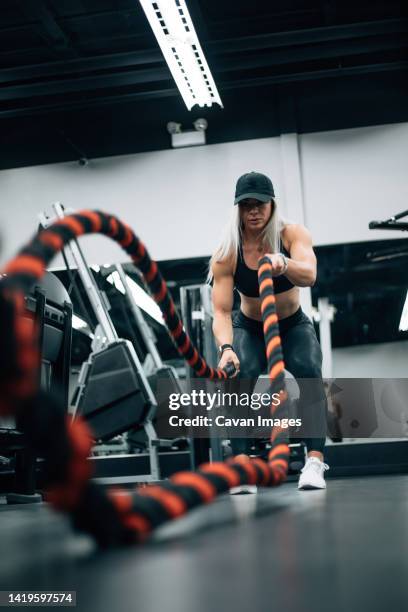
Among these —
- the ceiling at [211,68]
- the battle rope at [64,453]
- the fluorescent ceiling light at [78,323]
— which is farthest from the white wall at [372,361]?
the battle rope at [64,453]

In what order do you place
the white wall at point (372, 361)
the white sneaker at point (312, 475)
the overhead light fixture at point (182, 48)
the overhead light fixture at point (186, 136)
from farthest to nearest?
the overhead light fixture at point (186, 136) → the white wall at point (372, 361) → the overhead light fixture at point (182, 48) → the white sneaker at point (312, 475)

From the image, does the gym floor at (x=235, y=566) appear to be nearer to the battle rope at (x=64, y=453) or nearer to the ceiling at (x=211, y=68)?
the battle rope at (x=64, y=453)

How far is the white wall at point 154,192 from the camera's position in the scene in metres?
6.56

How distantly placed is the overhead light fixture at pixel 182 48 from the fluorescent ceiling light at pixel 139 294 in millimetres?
1837

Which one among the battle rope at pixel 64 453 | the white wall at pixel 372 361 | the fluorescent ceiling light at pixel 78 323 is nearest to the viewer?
the battle rope at pixel 64 453

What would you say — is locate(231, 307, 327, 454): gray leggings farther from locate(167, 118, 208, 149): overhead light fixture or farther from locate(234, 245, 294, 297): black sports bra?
locate(167, 118, 208, 149): overhead light fixture

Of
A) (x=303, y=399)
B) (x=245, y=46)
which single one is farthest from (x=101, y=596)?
(x=245, y=46)

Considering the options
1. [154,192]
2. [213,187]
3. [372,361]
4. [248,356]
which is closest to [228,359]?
[248,356]

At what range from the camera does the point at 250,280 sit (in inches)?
119

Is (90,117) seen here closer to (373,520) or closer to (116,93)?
(116,93)

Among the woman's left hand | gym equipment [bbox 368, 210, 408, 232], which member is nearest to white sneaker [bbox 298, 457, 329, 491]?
the woman's left hand

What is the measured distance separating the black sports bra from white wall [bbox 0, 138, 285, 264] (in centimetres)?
346

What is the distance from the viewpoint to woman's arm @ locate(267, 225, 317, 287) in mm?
2592

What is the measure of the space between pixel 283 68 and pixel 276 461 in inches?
204
